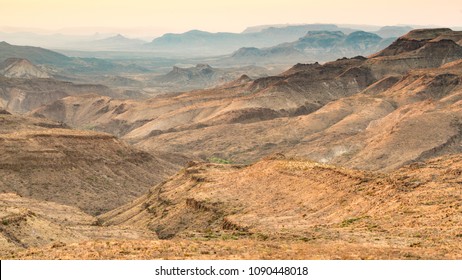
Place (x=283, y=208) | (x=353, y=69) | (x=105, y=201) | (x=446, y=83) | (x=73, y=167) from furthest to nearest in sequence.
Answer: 1. (x=353, y=69)
2. (x=446, y=83)
3. (x=73, y=167)
4. (x=105, y=201)
5. (x=283, y=208)

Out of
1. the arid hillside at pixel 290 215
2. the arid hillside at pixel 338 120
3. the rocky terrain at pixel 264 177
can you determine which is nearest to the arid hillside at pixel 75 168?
the rocky terrain at pixel 264 177

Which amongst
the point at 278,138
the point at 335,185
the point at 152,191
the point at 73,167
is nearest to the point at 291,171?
the point at 335,185

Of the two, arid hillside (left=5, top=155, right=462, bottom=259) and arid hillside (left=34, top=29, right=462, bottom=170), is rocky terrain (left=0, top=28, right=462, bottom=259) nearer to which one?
arid hillside (left=5, top=155, right=462, bottom=259)

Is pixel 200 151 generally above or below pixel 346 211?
below

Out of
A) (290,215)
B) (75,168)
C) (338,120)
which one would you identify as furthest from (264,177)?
(338,120)

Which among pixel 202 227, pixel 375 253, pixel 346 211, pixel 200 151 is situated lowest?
pixel 200 151

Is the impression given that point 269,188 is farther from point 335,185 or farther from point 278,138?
point 278,138

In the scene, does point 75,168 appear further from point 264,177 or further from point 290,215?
point 290,215

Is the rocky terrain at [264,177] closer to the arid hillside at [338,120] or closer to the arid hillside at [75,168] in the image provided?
the arid hillside at [75,168]

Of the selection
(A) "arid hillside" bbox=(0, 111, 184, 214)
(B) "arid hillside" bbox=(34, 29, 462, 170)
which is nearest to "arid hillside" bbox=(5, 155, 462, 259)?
(A) "arid hillside" bbox=(0, 111, 184, 214)
